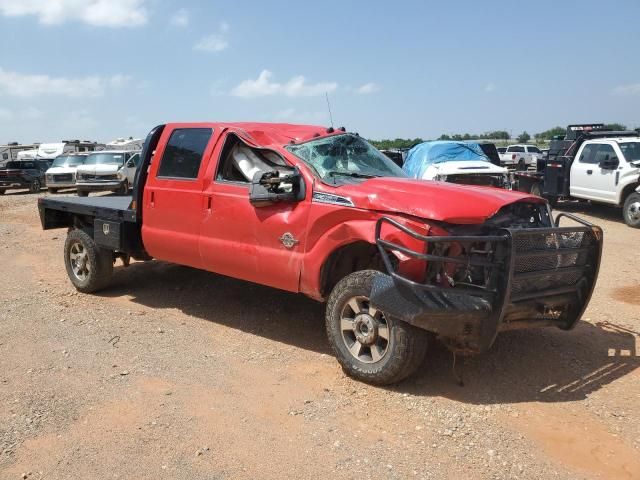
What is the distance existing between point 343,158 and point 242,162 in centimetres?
95

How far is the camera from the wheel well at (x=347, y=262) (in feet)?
15.1

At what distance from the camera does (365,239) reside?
14.0 ft

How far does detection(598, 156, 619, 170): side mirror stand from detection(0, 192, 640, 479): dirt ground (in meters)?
7.86

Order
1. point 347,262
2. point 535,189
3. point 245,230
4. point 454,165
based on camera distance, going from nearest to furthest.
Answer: point 347,262 → point 245,230 → point 454,165 → point 535,189

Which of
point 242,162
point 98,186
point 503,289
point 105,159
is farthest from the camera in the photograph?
point 105,159

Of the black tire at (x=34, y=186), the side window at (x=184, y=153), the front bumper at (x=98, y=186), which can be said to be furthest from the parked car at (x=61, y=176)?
the side window at (x=184, y=153)

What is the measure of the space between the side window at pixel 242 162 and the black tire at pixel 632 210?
9906 millimetres

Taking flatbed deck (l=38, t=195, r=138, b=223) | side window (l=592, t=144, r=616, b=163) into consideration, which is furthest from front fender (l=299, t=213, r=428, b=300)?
side window (l=592, t=144, r=616, b=163)

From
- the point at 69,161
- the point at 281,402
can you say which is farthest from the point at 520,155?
the point at 281,402

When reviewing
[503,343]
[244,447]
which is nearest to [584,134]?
[503,343]

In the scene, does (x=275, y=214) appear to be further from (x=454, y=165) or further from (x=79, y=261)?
(x=454, y=165)

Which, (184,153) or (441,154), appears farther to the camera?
(441,154)

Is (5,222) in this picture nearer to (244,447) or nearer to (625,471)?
(244,447)

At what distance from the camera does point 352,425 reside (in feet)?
12.3
